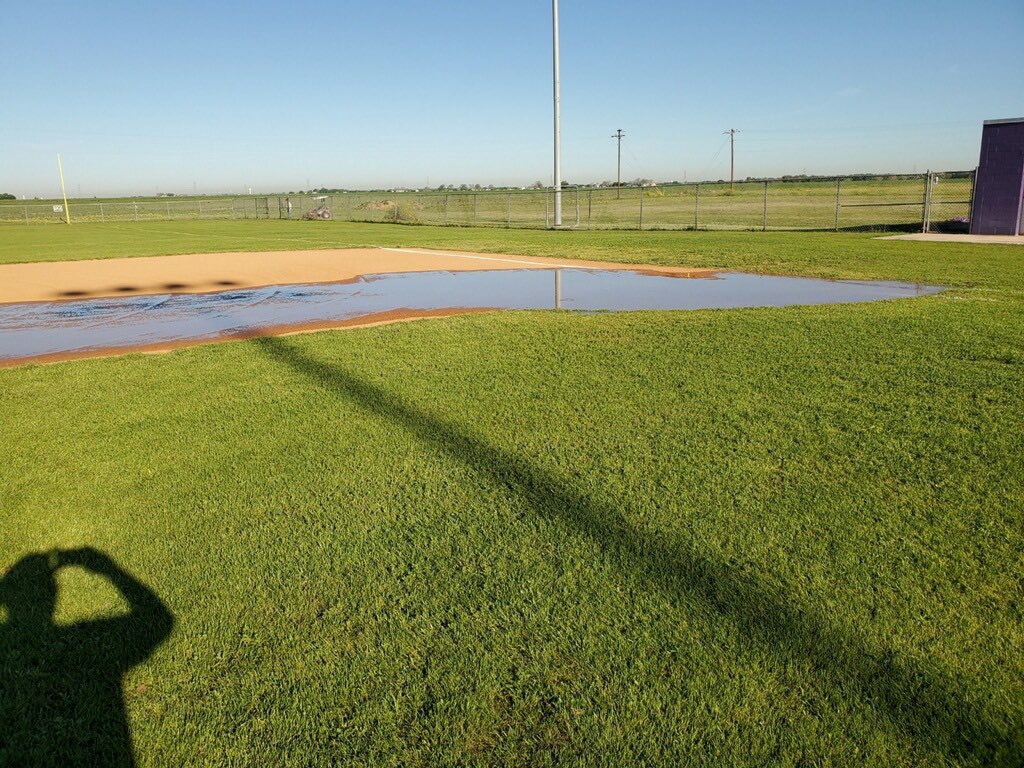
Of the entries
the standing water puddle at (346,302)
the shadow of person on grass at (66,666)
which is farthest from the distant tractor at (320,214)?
the shadow of person on grass at (66,666)

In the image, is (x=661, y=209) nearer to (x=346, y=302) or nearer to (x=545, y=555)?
(x=346, y=302)

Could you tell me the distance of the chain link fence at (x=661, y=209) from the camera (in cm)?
2763

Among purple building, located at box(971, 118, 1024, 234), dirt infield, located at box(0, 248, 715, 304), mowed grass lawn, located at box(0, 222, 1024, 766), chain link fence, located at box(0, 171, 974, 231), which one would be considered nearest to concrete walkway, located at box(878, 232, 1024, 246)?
purple building, located at box(971, 118, 1024, 234)

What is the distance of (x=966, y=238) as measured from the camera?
20359 millimetres

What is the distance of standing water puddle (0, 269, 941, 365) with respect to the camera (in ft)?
27.9

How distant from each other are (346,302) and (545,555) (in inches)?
A: 332

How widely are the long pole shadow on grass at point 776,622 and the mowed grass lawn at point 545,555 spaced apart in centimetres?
1

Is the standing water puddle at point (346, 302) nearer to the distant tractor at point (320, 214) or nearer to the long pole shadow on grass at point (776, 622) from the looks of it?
the long pole shadow on grass at point (776, 622)

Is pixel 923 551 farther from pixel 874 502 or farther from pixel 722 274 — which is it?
pixel 722 274

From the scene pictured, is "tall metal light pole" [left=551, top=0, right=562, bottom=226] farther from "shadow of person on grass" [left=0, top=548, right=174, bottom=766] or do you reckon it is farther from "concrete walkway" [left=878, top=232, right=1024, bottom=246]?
"shadow of person on grass" [left=0, top=548, right=174, bottom=766]

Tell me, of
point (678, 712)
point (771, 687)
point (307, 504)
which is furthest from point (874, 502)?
point (307, 504)

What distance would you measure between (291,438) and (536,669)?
257cm

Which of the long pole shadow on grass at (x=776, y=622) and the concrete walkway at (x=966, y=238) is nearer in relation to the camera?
the long pole shadow on grass at (x=776, y=622)

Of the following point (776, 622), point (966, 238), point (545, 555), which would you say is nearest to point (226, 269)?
point (545, 555)
